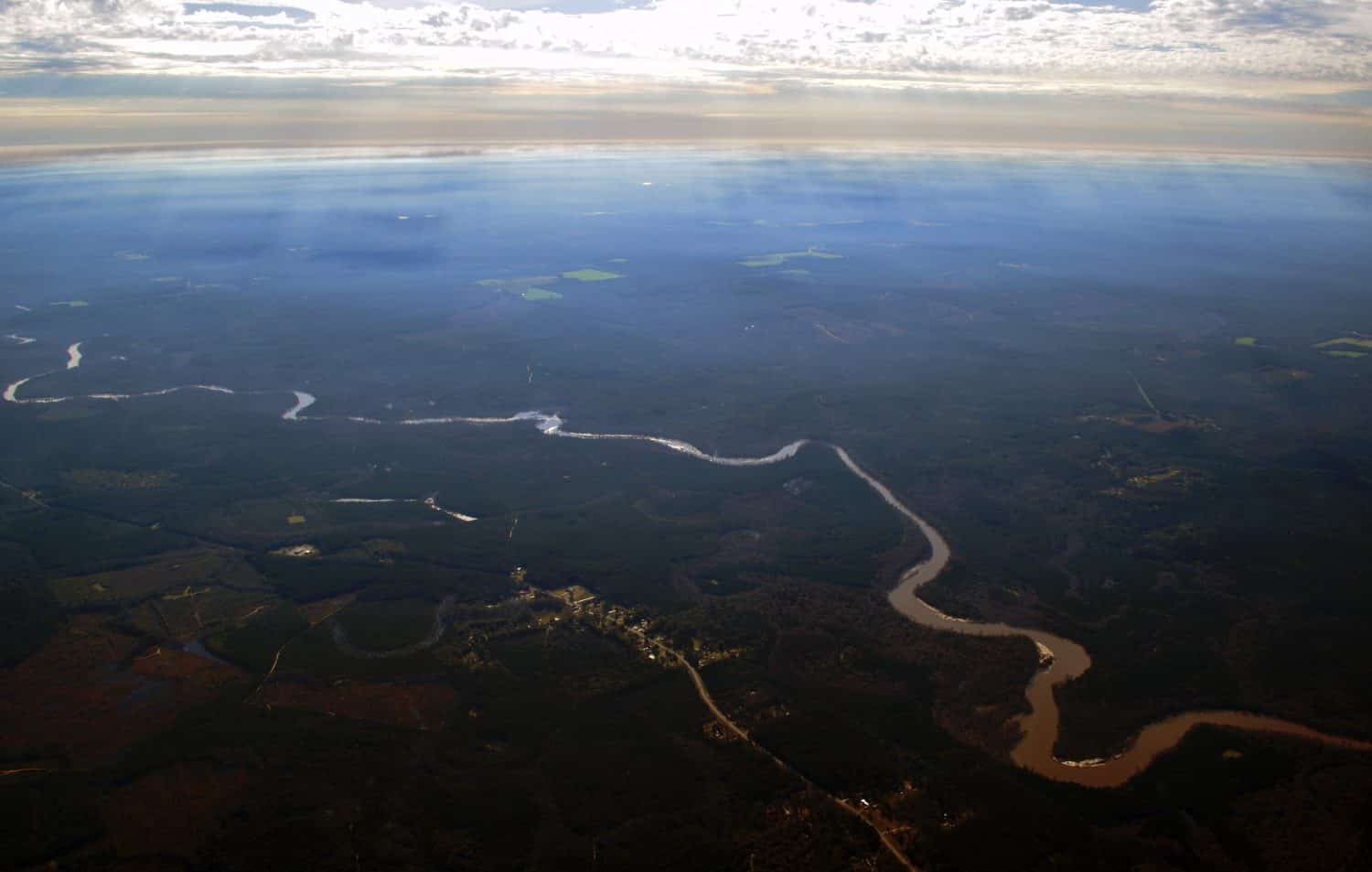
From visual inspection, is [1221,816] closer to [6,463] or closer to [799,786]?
[799,786]

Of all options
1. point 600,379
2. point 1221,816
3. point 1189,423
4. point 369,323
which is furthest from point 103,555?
point 1189,423

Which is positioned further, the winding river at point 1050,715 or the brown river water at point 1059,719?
the winding river at point 1050,715

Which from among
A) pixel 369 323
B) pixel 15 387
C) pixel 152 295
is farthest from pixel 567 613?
pixel 152 295

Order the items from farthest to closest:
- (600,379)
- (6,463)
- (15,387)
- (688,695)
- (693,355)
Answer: (693,355)
(600,379)
(15,387)
(6,463)
(688,695)

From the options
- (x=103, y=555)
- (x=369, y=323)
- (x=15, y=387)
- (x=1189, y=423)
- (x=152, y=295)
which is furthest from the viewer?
(x=152, y=295)

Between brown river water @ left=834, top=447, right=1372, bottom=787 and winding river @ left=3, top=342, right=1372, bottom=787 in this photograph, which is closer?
brown river water @ left=834, top=447, right=1372, bottom=787

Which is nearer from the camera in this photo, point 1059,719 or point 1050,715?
point 1059,719

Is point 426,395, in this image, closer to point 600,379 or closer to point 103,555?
point 600,379

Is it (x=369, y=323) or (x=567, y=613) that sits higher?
(x=567, y=613)

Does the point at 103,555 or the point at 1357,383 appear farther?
the point at 1357,383
